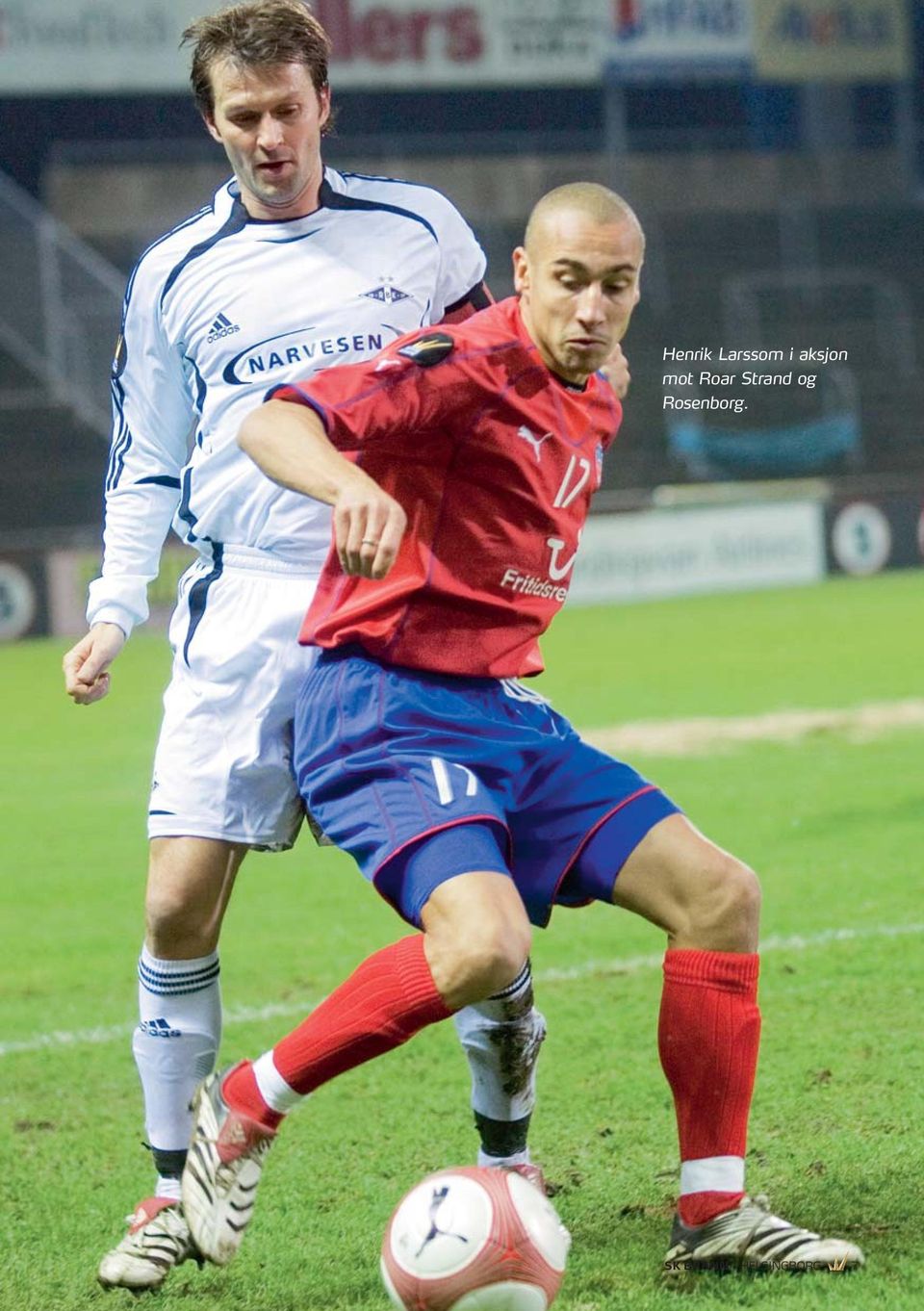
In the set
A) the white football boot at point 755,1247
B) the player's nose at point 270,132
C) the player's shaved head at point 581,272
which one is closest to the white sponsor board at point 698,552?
the player's nose at point 270,132

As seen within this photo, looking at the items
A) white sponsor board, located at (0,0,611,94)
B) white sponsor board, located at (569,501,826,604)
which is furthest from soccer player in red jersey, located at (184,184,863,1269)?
white sponsor board, located at (0,0,611,94)

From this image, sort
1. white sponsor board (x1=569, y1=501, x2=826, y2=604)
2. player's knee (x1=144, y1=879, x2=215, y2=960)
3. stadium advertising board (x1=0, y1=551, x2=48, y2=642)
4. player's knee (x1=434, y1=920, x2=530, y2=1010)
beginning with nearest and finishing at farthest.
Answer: player's knee (x1=434, y1=920, x2=530, y2=1010) → player's knee (x1=144, y1=879, x2=215, y2=960) → stadium advertising board (x1=0, y1=551, x2=48, y2=642) → white sponsor board (x1=569, y1=501, x2=826, y2=604)

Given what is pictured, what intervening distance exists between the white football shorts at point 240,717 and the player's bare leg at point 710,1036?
0.71 meters

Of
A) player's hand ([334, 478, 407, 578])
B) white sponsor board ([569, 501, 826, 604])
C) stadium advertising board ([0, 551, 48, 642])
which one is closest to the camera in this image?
player's hand ([334, 478, 407, 578])

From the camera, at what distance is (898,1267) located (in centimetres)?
327

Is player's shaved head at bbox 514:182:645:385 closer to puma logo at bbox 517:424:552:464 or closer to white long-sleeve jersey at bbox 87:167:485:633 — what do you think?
puma logo at bbox 517:424:552:464

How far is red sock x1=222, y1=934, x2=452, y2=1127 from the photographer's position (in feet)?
10.4

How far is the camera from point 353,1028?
320 cm

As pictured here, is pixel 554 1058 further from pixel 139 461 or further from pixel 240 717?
pixel 139 461

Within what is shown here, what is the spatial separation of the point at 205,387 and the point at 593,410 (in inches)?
32.0

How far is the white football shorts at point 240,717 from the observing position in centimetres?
360

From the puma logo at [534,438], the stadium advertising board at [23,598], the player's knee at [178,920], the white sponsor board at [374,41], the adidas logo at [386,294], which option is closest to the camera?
the puma logo at [534,438]

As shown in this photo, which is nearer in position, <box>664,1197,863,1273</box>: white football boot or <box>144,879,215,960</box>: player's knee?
<box>664,1197,863,1273</box>: white football boot

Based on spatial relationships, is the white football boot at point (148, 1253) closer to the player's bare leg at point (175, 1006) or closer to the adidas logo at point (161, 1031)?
the player's bare leg at point (175, 1006)
